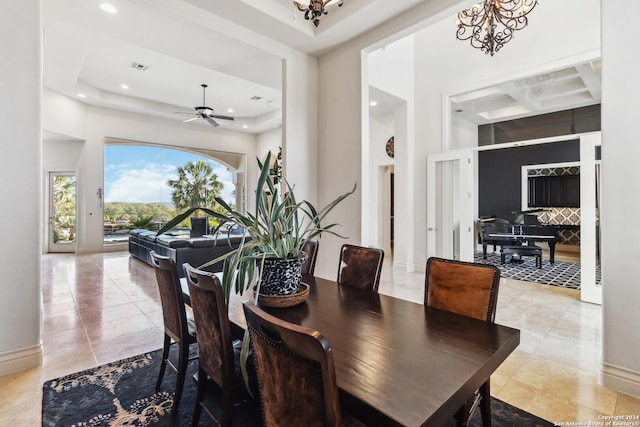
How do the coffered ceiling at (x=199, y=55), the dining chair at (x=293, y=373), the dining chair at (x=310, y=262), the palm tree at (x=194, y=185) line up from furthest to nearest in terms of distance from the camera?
the palm tree at (x=194, y=185), the coffered ceiling at (x=199, y=55), the dining chair at (x=310, y=262), the dining chair at (x=293, y=373)

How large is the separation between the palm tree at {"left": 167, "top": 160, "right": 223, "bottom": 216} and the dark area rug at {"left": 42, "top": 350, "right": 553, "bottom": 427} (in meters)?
8.01

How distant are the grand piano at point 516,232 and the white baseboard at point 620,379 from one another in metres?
4.66

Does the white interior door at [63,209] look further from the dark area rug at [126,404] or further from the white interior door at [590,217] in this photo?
the white interior door at [590,217]

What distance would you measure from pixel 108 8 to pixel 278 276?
145 inches

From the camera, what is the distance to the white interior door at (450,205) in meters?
5.19

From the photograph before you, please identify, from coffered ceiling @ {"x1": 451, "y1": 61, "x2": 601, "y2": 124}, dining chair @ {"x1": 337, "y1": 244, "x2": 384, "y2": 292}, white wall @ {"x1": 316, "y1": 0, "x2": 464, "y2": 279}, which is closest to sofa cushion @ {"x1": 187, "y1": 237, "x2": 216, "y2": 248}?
white wall @ {"x1": 316, "y1": 0, "x2": 464, "y2": 279}

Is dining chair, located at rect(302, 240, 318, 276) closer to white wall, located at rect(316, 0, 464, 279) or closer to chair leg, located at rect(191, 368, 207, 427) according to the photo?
chair leg, located at rect(191, 368, 207, 427)

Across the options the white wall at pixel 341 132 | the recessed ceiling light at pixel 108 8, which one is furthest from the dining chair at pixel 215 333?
the recessed ceiling light at pixel 108 8

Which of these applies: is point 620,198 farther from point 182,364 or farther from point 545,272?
point 545,272

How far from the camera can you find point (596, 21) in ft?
13.3

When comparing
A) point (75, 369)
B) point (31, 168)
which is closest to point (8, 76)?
point (31, 168)

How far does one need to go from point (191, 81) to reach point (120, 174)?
3763 millimetres

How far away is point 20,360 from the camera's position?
7.64 ft

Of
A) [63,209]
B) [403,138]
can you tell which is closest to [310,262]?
[403,138]
